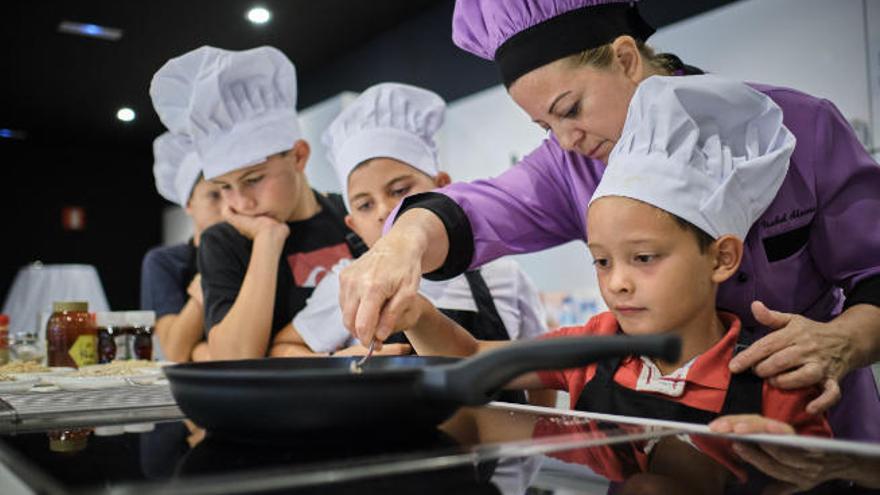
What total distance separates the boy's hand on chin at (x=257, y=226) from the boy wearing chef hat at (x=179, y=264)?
0.45 ft

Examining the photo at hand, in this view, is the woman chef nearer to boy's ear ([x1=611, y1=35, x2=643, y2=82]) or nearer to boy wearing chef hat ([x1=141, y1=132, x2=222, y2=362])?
boy's ear ([x1=611, y1=35, x2=643, y2=82])

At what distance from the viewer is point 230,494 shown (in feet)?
1.32

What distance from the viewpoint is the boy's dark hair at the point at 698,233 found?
97 cm

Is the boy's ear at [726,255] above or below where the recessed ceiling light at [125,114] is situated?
below

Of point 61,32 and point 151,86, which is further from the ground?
point 61,32

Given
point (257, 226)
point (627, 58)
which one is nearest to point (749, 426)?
point (627, 58)

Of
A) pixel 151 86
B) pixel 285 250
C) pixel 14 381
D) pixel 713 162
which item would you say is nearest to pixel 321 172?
pixel 285 250

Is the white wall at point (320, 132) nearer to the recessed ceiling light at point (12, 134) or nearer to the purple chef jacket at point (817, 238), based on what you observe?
the recessed ceiling light at point (12, 134)

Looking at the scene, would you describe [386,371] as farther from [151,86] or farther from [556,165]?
[151,86]

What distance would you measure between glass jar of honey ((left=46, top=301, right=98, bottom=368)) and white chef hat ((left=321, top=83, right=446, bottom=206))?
571mm

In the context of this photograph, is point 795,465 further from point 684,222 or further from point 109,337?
point 109,337

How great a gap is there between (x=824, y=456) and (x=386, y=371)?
306 millimetres

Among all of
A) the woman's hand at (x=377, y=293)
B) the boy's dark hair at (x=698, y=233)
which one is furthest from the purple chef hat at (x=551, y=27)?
the woman's hand at (x=377, y=293)

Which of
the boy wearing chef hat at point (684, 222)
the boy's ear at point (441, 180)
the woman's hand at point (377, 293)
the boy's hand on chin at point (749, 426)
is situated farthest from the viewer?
the boy's ear at point (441, 180)
